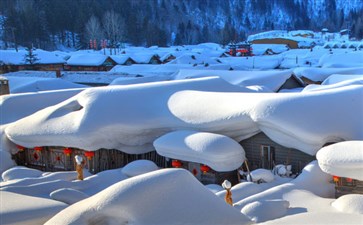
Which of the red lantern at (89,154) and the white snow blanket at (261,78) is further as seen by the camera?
the white snow blanket at (261,78)

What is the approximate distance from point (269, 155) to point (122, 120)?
13.6ft

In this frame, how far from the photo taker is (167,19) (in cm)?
10512

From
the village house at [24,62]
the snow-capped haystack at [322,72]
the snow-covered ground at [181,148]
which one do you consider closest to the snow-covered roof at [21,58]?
the village house at [24,62]

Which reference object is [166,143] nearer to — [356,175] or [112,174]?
[112,174]

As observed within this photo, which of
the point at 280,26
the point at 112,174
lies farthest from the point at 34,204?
the point at 280,26

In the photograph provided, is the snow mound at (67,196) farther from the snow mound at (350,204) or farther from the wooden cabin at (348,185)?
the wooden cabin at (348,185)

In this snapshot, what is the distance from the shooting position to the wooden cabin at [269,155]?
34.4 feet

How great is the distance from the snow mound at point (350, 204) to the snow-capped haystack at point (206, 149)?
10.2 ft

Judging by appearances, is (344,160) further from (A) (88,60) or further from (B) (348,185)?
(A) (88,60)

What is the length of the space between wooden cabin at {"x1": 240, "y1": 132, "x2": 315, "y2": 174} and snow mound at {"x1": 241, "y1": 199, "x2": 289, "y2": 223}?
3.41 m

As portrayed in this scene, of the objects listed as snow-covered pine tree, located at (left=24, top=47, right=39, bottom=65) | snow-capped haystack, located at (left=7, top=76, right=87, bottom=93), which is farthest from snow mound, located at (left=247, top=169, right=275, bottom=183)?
snow-covered pine tree, located at (left=24, top=47, right=39, bottom=65)

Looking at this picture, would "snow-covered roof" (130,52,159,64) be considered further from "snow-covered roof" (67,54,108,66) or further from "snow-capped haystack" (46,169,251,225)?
"snow-capped haystack" (46,169,251,225)

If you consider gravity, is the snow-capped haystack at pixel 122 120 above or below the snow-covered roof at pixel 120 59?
below

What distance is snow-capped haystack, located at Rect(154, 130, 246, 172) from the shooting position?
33.2 ft
